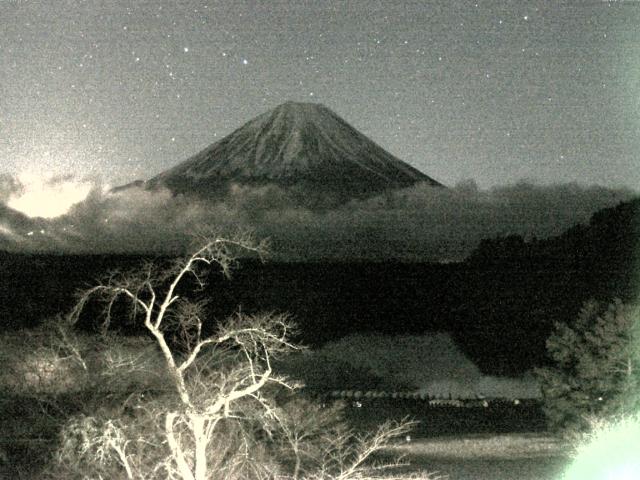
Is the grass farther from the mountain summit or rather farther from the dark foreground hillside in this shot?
the mountain summit

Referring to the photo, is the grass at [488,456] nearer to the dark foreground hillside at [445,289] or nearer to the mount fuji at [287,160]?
the dark foreground hillside at [445,289]

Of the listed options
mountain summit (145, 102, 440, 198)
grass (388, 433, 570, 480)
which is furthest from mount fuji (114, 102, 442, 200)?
grass (388, 433, 570, 480)

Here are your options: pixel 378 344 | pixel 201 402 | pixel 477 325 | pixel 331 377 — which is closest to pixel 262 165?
pixel 378 344

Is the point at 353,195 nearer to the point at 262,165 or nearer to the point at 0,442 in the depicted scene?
the point at 262,165

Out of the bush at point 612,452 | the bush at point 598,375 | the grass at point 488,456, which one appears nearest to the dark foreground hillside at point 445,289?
the grass at point 488,456

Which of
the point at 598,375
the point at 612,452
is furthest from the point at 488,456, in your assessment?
the point at 612,452

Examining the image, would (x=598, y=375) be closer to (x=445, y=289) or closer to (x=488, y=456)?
(x=488, y=456)
